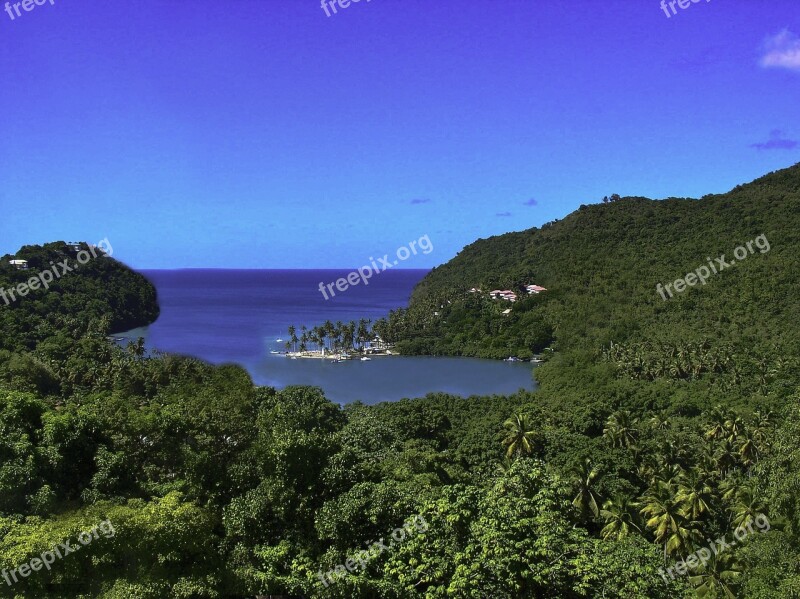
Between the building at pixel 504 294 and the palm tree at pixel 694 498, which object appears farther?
the building at pixel 504 294

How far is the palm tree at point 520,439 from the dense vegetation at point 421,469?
0.35ft

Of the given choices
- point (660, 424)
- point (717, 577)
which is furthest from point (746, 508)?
point (660, 424)

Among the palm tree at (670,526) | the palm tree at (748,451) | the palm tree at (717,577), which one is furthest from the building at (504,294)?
the palm tree at (717,577)

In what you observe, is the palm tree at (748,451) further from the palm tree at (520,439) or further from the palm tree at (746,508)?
the palm tree at (520,439)

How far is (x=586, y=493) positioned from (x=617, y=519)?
1.82 metres

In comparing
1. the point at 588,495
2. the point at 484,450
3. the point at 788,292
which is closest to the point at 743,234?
the point at 788,292

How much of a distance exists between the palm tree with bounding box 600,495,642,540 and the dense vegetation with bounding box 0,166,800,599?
5 centimetres

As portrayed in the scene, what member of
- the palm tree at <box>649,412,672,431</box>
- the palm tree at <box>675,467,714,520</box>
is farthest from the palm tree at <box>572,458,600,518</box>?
the palm tree at <box>649,412,672,431</box>

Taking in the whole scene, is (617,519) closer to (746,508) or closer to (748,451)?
(746,508)

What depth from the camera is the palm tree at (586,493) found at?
18531 mm

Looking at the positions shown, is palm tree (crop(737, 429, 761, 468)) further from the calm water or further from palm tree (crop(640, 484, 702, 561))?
the calm water

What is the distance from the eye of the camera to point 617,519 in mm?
16938

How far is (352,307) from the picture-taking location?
4946 inches

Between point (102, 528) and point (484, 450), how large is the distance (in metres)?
19.2
